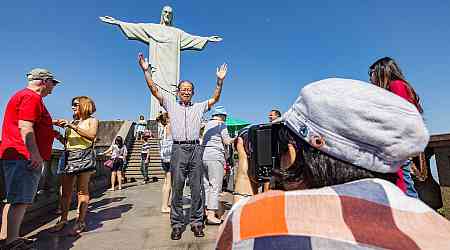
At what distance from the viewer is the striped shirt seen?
642mm

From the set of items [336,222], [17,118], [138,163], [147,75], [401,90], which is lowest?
[138,163]

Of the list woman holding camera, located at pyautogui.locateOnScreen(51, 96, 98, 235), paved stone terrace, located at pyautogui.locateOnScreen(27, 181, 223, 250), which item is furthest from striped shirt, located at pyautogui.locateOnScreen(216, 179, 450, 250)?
woman holding camera, located at pyautogui.locateOnScreen(51, 96, 98, 235)

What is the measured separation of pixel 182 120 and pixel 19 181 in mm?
1666

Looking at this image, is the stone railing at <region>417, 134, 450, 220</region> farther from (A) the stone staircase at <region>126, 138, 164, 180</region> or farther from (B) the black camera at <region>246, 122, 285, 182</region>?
(A) the stone staircase at <region>126, 138, 164, 180</region>

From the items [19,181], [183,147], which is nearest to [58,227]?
[19,181]

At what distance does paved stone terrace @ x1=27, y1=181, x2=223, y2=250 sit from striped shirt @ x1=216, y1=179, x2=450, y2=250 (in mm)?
2671

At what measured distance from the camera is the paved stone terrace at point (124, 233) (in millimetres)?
3297

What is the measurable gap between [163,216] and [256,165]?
389cm

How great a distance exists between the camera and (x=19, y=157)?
2.82 metres

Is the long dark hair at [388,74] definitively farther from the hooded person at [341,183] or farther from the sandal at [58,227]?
the sandal at [58,227]

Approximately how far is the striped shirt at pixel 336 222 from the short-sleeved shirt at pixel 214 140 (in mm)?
3370

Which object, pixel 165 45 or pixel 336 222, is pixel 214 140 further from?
pixel 165 45

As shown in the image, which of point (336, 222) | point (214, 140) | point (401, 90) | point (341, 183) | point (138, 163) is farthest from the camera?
point (138, 163)

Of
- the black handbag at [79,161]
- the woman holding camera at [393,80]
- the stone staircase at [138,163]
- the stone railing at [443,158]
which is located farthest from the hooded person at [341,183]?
the stone staircase at [138,163]
